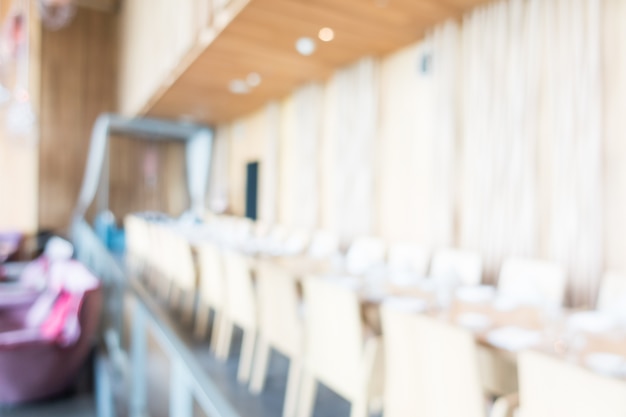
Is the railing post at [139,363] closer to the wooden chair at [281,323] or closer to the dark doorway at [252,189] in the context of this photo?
the wooden chair at [281,323]

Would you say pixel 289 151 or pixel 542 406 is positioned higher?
pixel 289 151

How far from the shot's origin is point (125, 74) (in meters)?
11.1

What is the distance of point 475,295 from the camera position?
9.09ft

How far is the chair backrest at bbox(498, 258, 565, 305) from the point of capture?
2959 millimetres

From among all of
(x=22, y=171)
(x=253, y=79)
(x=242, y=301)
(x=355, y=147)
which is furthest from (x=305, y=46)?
(x=22, y=171)

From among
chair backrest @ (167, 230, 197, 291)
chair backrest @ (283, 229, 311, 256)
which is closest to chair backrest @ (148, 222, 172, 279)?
chair backrest @ (167, 230, 197, 291)

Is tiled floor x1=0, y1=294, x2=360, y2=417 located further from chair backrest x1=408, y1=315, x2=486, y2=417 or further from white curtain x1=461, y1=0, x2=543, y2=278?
white curtain x1=461, y1=0, x2=543, y2=278

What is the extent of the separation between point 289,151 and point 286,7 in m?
4.26

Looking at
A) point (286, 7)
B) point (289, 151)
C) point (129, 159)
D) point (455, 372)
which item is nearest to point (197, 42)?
point (286, 7)

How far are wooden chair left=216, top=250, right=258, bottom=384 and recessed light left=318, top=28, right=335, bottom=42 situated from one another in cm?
279

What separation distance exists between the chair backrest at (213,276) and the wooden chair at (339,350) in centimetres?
147

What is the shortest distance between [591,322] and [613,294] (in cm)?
65

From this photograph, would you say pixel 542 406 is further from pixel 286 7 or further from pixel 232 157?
pixel 232 157

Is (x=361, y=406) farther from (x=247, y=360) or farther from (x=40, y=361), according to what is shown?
(x=40, y=361)
